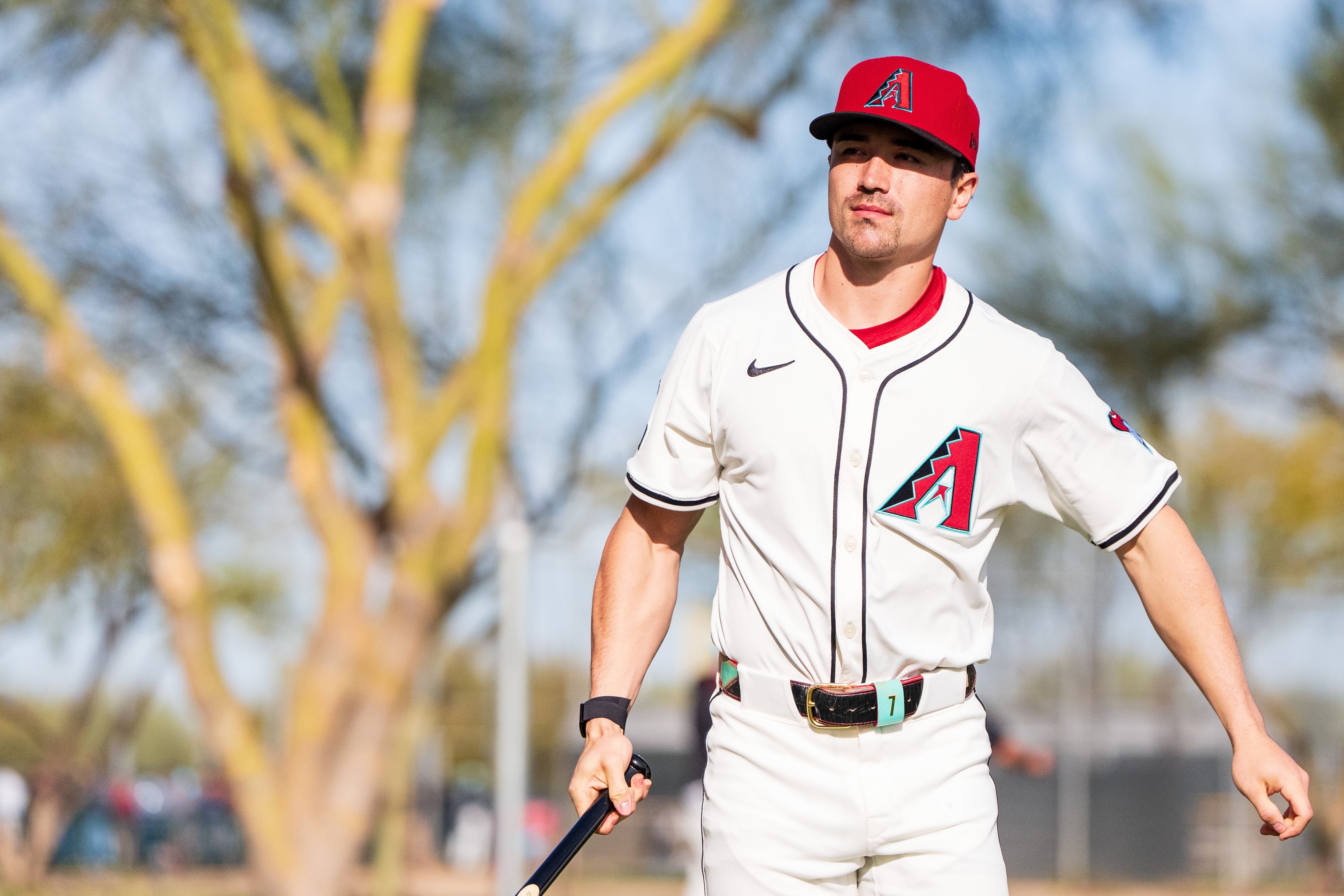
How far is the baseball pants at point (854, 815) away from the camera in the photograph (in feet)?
7.83

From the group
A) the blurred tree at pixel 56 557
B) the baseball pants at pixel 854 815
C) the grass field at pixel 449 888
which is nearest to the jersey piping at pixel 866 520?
the baseball pants at pixel 854 815

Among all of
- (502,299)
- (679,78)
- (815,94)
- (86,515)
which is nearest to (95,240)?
(502,299)

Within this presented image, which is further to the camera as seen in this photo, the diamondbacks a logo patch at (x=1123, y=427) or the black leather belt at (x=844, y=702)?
the diamondbacks a logo patch at (x=1123, y=427)

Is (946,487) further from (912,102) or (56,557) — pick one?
(56,557)

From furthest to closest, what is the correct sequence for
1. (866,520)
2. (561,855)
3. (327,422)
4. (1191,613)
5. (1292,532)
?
(1292,532) → (327,422) → (1191,613) → (866,520) → (561,855)

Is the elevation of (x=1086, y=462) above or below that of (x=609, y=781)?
above

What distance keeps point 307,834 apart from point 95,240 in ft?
12.5

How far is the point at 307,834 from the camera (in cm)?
846

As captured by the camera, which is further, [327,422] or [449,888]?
[449,888]

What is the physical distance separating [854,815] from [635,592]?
54 cm

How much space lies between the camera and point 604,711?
8.24 ft

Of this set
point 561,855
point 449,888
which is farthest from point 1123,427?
point 449,888

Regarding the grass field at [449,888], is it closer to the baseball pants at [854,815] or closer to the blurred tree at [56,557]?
the blurred tree at [56,557]

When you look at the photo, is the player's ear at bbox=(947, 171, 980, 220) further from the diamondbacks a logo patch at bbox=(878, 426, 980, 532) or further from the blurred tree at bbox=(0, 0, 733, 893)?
the blurred tree at bbox=(0, 0, 733, 893)
